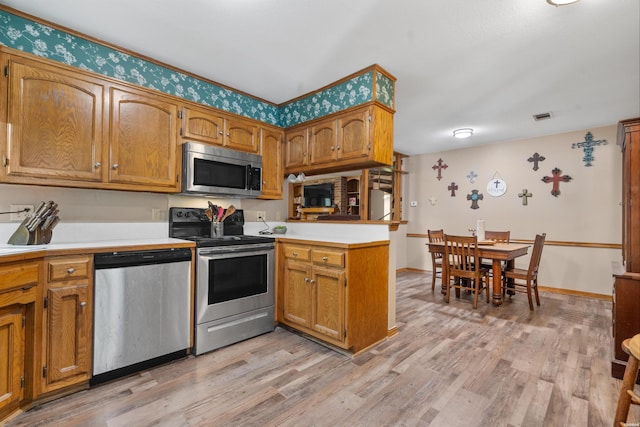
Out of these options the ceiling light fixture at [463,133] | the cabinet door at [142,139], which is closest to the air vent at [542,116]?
the ceiling light fixture at [463,133]

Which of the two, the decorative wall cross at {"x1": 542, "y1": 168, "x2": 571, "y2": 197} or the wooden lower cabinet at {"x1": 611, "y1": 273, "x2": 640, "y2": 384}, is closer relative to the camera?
the wooden lower cabinet at {"x1": 611, "y1": 273, "x2": 640, "y2": 384}

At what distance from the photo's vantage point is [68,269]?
189 cm

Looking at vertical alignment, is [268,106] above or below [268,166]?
above

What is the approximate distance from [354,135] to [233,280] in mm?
1736

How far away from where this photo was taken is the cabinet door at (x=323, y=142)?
119 inches

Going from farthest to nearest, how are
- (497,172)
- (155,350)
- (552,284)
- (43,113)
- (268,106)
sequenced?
(497,172) < (552,284) < (268,106) < (155,350) < (43,113)

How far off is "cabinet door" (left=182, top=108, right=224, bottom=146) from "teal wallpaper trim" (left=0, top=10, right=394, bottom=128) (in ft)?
0.55

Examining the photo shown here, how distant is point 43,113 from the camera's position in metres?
2.06

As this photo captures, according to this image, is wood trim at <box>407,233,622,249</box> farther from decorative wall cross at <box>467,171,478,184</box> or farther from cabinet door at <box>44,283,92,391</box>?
cabinet door at <box>44,283,92,391</box>

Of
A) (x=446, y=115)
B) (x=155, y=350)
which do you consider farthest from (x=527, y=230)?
(x=155, y=350)

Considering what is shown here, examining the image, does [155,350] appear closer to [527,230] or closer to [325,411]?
[325,411]

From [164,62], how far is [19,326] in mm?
2211

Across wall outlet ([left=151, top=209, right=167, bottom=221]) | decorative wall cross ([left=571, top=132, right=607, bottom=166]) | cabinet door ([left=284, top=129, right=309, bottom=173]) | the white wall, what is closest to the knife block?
wall outlet ([left=151, top=209, right=167, bottom=221])

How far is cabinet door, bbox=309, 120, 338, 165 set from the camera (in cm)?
302
